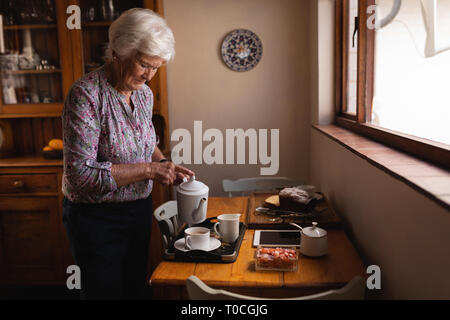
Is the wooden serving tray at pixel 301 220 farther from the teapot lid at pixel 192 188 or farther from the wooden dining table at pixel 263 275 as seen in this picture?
the teapot lid at pixel 192 188

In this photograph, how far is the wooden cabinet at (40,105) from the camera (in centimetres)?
270

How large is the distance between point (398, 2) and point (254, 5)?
146 cm

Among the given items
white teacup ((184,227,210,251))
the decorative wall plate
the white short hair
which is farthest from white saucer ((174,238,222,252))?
the decorative wall plate

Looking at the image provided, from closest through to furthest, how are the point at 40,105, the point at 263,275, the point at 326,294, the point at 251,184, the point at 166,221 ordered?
the point at 326,294 → the point at 263,275 → the point at 166,221 → the point at 251,184 → the point at 40,105

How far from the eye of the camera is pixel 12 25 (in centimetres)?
287

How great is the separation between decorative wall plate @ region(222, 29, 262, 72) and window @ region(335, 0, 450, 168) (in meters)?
0.68

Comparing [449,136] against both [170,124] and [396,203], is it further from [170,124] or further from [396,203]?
[170,124]

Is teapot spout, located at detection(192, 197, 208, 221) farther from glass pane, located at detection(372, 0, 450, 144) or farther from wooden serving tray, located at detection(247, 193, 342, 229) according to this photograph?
glass pane, located at detection(372, 0, 450, 144)

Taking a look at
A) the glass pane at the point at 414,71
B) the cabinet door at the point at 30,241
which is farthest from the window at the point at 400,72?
the cabinet door at the point at 30,241

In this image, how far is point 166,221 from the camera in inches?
64.9

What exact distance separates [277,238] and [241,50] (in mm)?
1827

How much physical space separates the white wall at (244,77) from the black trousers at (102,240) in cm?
153

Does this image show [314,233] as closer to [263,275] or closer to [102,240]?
[263,275]

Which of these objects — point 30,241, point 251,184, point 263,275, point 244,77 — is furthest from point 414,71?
point 30,241
